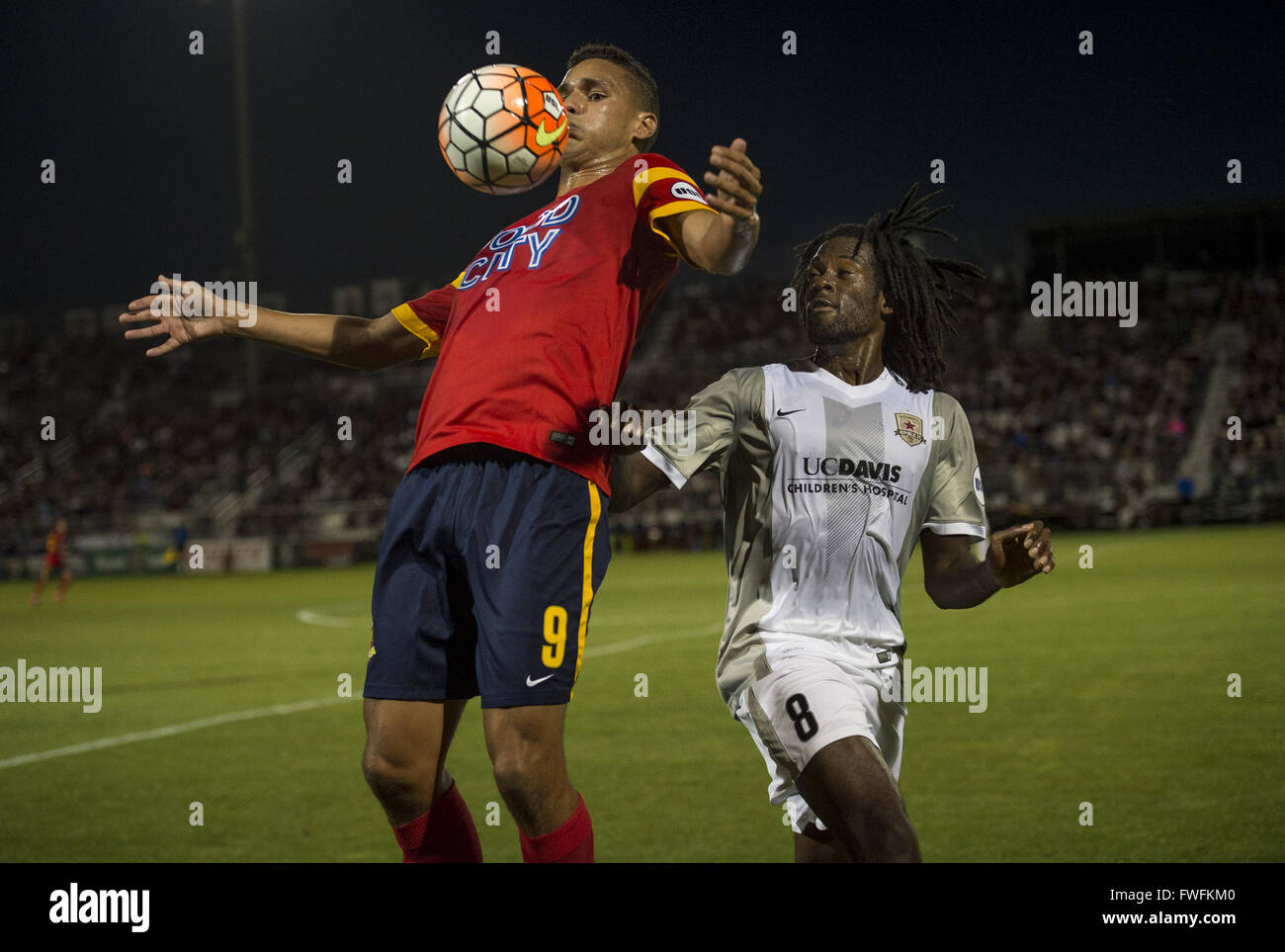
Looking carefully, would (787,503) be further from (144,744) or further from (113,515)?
(113,515)

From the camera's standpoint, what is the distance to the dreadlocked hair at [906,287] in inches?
167

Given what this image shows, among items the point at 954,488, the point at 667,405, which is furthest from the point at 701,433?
the point at 667,405

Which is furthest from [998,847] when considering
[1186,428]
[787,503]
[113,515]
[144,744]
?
[113,515]

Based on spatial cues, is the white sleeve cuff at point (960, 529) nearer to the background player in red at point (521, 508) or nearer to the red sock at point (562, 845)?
the background player in red at point (521, 508)

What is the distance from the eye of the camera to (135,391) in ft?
144

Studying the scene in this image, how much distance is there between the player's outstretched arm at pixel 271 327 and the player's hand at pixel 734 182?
4.45ft

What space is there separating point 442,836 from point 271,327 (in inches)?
68.2

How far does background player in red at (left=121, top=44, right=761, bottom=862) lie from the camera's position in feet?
11.2

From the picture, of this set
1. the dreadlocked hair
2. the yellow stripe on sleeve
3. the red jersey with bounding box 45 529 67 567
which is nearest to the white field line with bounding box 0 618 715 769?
the yellow stripe on sleeve

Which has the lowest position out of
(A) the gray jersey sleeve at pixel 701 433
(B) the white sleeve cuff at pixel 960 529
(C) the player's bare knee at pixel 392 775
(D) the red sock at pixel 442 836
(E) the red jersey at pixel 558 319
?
(D) the red sock at pixel 442 836

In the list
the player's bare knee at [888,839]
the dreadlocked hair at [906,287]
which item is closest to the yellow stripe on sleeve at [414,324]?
the dreadlocked hair at [906,287]

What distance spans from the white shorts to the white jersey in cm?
5

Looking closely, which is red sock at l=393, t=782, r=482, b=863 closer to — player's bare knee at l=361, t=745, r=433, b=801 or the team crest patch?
player's bare knee at l=361, t=745, r=433, b=801
